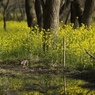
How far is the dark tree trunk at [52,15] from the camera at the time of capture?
17.3 m

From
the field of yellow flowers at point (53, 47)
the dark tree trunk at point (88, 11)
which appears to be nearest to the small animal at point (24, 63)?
the field of yellow flowers at point (53, 47)

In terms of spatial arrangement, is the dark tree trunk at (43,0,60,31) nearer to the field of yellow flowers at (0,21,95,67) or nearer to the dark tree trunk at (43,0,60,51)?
the dark tree trunk at (43,0,60,51)

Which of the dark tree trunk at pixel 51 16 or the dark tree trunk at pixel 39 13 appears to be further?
the dark tree trunk at pixel 39 13

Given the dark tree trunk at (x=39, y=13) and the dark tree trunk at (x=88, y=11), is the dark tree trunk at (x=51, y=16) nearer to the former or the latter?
the dark tree trunk at (x=88, y=11)

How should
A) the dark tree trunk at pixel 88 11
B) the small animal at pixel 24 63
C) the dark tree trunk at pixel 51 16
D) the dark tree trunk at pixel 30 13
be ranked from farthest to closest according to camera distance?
1. the dark tree trunk at pixel 30 13
2. the dark tree trunk at pixel 88 11
3. the dark tree trunk at pixel 51 16
4. the small animal at pixel 24 63

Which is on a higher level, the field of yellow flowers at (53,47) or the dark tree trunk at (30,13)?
the dark tree trunk at (30,13)

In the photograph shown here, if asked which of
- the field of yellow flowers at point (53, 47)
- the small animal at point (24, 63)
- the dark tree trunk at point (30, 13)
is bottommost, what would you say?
the small animal at point (24, 63)

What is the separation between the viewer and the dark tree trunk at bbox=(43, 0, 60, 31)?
683 inches

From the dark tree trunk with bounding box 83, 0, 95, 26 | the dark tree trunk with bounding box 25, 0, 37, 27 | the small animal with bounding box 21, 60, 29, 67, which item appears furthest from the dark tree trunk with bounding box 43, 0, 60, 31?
the dark tree trunk with bounding box 25, 0, 37, 27

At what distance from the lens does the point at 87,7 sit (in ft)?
66.6

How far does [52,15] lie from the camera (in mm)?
17516

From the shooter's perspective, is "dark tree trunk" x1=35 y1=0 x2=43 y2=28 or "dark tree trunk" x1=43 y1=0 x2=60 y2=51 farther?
"dark tree trunk" x1=35 y1=0 x2=43 y2=28

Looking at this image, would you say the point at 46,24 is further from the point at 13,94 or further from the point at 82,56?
the point at 13,94

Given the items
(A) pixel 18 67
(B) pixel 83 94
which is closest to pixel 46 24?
(A) pixel 18 67
